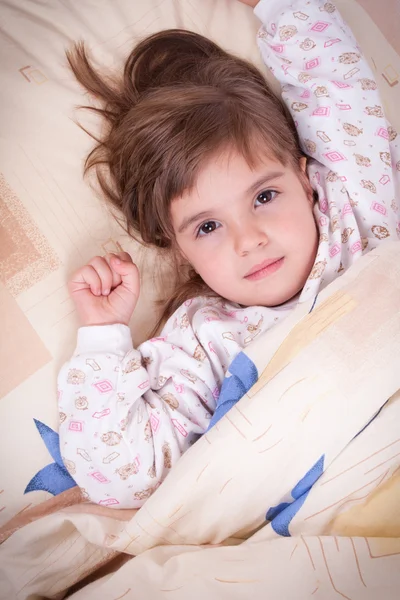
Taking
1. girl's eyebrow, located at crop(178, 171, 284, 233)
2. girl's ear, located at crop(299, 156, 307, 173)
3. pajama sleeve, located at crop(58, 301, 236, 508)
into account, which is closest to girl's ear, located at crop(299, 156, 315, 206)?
girl's ear, located at crop(299, 156, 307, 173)

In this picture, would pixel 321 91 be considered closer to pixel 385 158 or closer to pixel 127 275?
pixel 385 158

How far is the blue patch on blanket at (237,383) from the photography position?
839mm

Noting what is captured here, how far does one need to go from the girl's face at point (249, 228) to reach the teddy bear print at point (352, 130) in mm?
171

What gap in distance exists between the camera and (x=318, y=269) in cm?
93

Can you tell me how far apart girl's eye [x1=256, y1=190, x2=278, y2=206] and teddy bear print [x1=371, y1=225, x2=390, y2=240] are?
22 cm

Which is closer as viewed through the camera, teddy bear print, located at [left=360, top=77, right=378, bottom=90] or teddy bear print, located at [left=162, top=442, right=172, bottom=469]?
teddy bear print, located at [left=162, top=442, right=172, bottom=469]

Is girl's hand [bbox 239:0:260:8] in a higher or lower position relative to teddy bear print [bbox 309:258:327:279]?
higher

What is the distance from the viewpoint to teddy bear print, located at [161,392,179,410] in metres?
0.94

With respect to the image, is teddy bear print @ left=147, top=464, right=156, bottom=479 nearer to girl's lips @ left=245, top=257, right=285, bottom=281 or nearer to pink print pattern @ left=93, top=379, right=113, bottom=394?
pink print pattern @ left=93, top=379, right=113, bottom=394

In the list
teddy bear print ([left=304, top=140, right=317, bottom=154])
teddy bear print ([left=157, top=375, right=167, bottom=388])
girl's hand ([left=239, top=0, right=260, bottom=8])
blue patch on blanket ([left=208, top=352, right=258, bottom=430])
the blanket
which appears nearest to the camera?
the blanket

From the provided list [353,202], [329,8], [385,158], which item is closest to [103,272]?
[353,202]

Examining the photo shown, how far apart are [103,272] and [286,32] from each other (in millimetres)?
626

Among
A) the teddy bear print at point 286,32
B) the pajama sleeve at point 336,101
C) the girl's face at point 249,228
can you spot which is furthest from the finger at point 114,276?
the teddy bear print at point 286,32

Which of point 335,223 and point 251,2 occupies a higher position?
point 251,2
